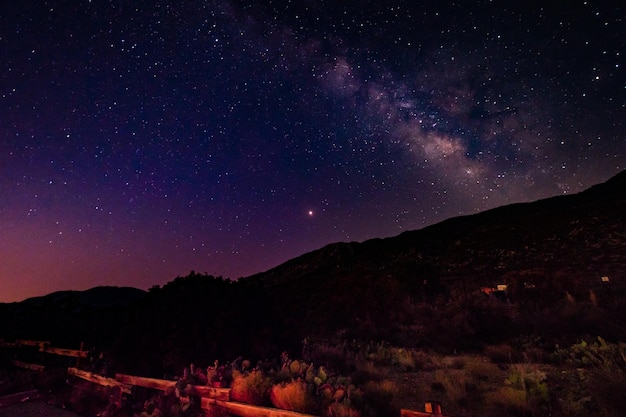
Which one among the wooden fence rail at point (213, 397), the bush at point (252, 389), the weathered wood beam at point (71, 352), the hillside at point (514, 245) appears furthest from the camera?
the hillside at point (514, 245)

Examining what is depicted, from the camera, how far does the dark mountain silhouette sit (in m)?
10.3

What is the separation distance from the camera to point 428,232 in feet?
230

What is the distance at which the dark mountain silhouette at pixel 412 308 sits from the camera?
10265 mm

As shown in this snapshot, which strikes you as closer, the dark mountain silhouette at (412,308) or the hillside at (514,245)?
the dark mountain silhouette at (412,308)

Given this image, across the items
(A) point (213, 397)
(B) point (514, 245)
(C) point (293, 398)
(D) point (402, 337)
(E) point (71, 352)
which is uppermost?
(B) point (514, 245)

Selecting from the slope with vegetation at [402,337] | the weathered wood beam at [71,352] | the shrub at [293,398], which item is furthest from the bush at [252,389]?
the weathered wood beam at [71,352]

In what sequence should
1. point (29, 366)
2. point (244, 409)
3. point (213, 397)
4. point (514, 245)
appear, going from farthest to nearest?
point (514, 245)
point (29, 366)
point (213, 397)
point (244, 409)

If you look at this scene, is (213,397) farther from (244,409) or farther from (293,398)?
(293,398)

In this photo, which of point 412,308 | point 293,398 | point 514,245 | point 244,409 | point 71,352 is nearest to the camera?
point 244,409

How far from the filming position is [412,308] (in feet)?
67.5

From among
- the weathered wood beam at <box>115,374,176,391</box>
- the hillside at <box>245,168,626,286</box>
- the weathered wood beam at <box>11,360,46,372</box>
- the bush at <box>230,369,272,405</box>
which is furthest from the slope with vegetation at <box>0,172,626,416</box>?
the hillside at <box>245,168,626,286</box>

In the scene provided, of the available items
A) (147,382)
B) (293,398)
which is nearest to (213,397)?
(293,398)

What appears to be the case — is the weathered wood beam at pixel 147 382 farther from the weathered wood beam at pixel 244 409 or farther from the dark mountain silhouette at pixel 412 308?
the weathered wood beam at pixel 244 409

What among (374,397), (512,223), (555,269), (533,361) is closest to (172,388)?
(374,397)
